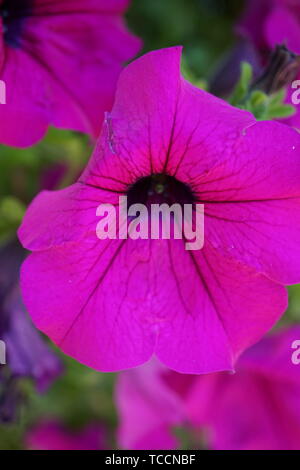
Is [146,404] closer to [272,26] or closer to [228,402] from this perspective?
[228,402]

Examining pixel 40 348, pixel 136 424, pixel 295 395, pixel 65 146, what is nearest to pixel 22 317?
pixel 40 348

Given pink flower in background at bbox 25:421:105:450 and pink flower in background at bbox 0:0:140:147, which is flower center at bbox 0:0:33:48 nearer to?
pink flower in background at bbox 0:0:140:147

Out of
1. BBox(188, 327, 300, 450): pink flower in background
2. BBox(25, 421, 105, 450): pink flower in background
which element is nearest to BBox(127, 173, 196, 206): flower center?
BBox(188, 327, 300, 450): pink flower in background

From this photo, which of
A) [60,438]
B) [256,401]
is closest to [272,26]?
[256,401]

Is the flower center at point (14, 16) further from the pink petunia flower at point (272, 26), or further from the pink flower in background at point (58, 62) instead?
the pink petunia flower at point (272, 26)

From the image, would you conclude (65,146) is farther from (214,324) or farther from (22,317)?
(214,324)

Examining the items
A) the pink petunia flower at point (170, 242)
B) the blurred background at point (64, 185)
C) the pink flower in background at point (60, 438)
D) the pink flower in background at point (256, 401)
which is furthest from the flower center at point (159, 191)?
the pink flower in background at point (60, 438)
